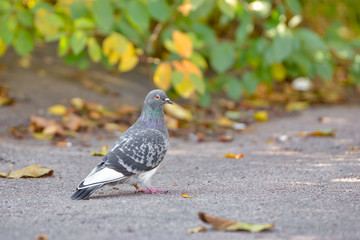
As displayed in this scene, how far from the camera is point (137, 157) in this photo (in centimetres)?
382

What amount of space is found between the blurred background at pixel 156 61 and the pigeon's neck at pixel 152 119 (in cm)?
195

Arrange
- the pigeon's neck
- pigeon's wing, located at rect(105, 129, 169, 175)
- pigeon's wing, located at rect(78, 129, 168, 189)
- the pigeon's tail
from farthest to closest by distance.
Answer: the pigeon's neck, pigeon's wing, located at rect(105, 129, 169, 175), pigeon's wing, located at rect(78, 129, 168, 189), the pigeon's tail

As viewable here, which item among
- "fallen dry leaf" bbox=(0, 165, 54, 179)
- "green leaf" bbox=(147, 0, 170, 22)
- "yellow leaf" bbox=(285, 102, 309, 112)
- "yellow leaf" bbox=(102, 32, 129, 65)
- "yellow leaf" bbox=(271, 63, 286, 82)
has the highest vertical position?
"green leaf" bbox=(147, 0, 170, 22)

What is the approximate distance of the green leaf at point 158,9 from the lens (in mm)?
6234

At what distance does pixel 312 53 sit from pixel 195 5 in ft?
6.88

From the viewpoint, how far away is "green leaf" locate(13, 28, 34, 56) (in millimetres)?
6418

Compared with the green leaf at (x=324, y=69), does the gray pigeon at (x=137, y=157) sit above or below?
below

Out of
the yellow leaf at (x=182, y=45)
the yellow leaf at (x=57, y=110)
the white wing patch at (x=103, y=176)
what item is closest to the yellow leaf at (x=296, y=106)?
the yellow leaf at (x=182, y=45)

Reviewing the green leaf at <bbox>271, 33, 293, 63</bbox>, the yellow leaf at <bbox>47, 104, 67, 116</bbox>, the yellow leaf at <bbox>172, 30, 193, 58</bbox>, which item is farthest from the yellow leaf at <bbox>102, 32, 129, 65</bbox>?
the green leaf at <bbox>271, 33, 293, 63</bbox>

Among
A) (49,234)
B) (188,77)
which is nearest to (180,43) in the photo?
(188,77)

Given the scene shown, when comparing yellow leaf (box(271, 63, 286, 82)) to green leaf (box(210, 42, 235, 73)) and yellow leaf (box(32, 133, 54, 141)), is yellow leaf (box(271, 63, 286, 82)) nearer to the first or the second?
green leaf (box(210, 42, 235, 73))

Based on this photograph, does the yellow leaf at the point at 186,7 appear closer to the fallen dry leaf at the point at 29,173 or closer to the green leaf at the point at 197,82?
the green leaf at the point at 197,82

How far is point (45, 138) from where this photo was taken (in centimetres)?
598

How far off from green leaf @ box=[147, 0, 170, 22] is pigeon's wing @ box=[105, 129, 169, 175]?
2.54 metres
